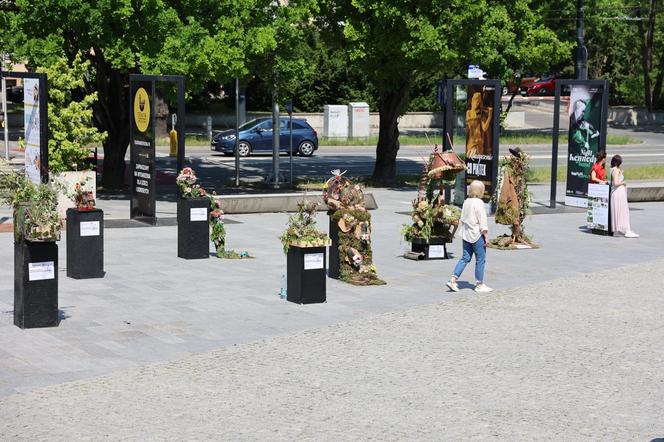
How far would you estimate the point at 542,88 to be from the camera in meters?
85.8

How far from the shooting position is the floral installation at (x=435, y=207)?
1925 cm

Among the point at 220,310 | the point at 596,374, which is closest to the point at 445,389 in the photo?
the point at 596,374

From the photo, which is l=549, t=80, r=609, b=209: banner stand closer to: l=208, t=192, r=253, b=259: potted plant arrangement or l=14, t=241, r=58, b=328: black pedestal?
l=208, t=192, r=253, b=259: potted plant arrangement

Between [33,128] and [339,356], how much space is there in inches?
427

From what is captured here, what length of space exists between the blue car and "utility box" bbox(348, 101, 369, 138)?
8.70 meters

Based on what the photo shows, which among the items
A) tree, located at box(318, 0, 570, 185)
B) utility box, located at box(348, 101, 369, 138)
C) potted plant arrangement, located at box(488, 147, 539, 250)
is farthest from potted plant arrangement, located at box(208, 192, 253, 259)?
utility box, located at box(348, 101, 369, 138)

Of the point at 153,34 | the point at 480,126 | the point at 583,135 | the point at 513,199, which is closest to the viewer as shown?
the point at 513,199

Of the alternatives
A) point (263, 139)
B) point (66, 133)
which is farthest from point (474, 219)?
point (263, 139)

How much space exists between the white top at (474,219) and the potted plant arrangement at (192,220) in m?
4.77

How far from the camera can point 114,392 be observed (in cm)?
1075

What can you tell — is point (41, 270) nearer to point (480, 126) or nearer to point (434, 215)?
point (434, 215)

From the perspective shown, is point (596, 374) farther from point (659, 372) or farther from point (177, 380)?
point (177, 380)

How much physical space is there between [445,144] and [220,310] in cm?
1171

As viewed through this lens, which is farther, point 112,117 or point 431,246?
point 112,117
